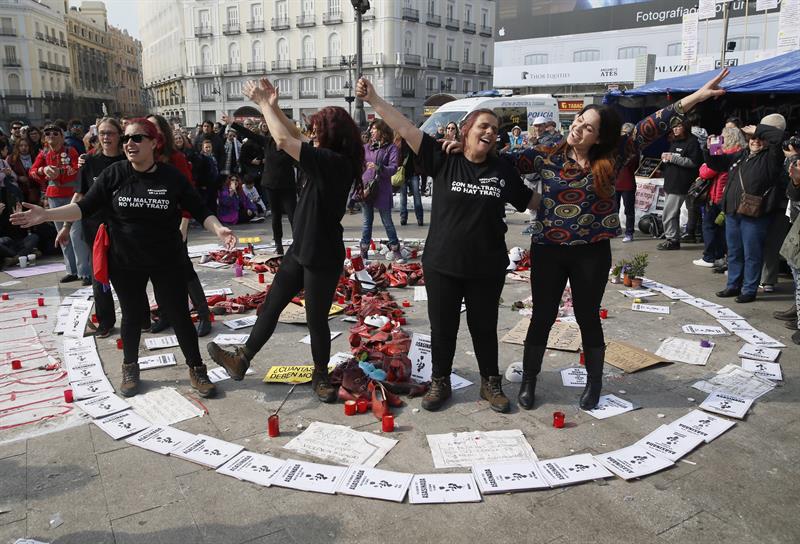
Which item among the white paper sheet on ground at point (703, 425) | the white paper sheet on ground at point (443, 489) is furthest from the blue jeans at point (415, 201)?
the white paper sheet on ground at point (443, 489)

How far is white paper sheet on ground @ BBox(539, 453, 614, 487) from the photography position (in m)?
3.41

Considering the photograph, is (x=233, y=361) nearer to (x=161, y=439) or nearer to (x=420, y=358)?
(x=161, y=439)

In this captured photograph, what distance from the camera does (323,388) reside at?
4.39 m

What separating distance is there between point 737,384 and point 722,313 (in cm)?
198

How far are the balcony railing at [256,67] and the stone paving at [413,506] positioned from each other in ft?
204

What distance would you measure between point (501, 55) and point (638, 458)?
4836 centimetres

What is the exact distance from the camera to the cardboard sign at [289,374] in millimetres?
4689

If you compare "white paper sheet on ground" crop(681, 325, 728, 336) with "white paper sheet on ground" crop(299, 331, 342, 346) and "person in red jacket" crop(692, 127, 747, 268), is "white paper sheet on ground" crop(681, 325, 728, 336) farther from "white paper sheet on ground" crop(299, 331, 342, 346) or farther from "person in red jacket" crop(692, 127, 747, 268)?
"white paper sheet on ground" crop(299, 331, 342, 346)

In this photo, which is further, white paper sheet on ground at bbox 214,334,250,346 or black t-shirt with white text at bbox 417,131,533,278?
white paper sheet on ground at bbox 214,334,250,346

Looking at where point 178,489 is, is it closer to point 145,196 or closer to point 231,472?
point 231,472

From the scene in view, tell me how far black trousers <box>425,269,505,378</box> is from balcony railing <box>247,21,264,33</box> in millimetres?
64013

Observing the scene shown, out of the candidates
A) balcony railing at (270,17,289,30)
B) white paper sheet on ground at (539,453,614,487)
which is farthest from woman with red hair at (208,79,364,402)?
balcony railing at (270,17,289,30)

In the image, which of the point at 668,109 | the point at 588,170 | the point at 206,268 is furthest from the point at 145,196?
the point at 206,268

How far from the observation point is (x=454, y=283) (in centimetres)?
400
